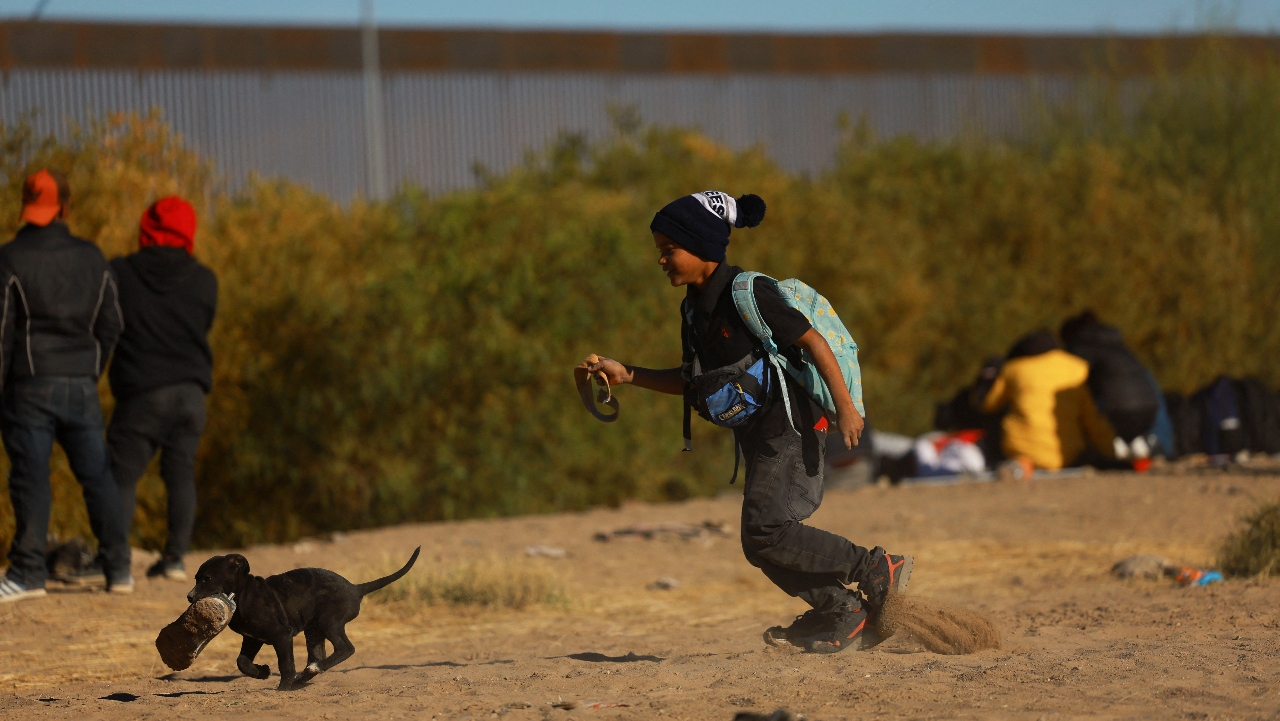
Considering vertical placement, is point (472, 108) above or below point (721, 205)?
above

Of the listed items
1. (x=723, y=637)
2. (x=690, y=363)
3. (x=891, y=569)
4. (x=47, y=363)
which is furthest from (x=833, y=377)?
(x=47, y=363)

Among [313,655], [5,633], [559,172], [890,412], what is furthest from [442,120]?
[313,655]

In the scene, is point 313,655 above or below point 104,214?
below

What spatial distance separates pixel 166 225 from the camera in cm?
719

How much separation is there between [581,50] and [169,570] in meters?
12.8

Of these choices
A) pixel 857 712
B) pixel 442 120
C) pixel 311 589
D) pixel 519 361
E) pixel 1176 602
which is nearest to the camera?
pixel 857 712

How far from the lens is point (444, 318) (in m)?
10.9

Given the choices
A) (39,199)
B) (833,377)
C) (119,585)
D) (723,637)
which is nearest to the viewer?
(833,377)

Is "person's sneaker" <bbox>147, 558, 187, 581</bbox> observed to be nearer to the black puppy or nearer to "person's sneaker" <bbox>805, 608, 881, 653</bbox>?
the black puppy

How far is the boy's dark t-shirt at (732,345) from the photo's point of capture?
4695mm

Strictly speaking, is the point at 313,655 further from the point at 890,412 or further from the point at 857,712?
the point at 890,412

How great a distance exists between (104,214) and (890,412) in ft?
26.8

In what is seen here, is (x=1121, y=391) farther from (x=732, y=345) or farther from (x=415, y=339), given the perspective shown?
(x=732, y=345)

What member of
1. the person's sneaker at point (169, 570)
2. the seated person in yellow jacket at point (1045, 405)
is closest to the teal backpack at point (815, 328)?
the person's sneaker at point (169, 570)
